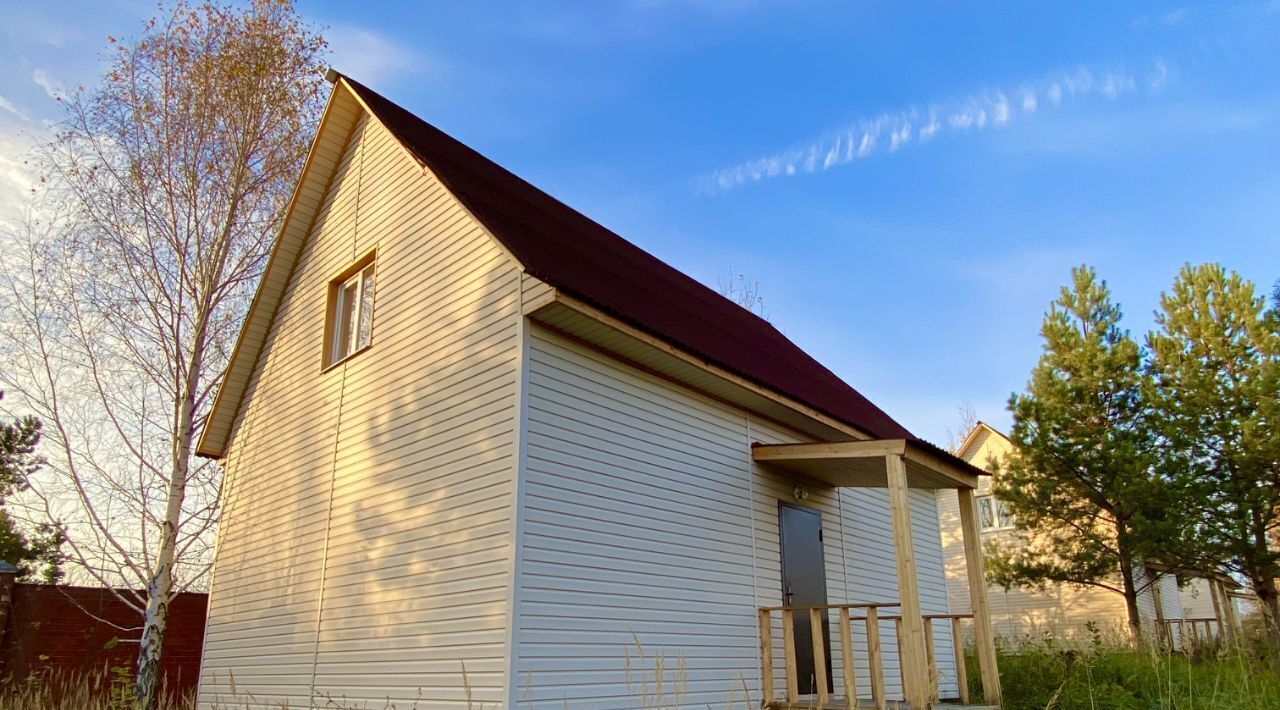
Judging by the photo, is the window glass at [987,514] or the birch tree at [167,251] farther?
the window glass at [987,514]

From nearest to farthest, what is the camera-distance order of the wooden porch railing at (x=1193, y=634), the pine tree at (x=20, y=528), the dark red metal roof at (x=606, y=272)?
the dark red metal roof at (x=606, y=272) → the wooden porch railing at (x=1193, y=634) → the pine tree at (x=20, y=528)

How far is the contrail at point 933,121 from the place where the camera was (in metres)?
10.3

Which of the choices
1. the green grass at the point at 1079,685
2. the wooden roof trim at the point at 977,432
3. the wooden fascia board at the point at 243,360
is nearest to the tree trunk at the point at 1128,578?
the green grass at the point at 1079,685

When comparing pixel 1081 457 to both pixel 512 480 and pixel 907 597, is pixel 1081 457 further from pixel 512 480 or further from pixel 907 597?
pixel 512 480

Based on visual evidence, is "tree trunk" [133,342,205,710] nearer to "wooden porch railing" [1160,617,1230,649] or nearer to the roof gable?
the roof gable

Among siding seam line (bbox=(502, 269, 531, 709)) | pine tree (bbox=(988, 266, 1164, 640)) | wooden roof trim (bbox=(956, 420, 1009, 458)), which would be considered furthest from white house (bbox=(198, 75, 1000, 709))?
wooden roof trim (bbox=(956, 420, 1009, 458))

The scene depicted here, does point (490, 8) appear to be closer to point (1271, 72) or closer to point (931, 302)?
point (1271, 72)

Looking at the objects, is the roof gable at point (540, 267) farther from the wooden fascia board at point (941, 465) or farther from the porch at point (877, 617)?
the wooden fascia board at point (941, 465)

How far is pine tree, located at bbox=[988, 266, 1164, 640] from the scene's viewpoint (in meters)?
16.8

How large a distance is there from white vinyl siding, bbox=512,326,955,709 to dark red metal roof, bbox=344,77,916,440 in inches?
23.2

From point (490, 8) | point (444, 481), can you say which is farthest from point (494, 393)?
point (490, 8)

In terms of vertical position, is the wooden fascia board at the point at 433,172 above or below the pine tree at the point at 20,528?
above

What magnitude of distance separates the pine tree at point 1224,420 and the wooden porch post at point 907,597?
11.6 meters

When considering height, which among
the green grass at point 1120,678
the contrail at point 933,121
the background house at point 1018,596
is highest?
the contrail at point 933,121
